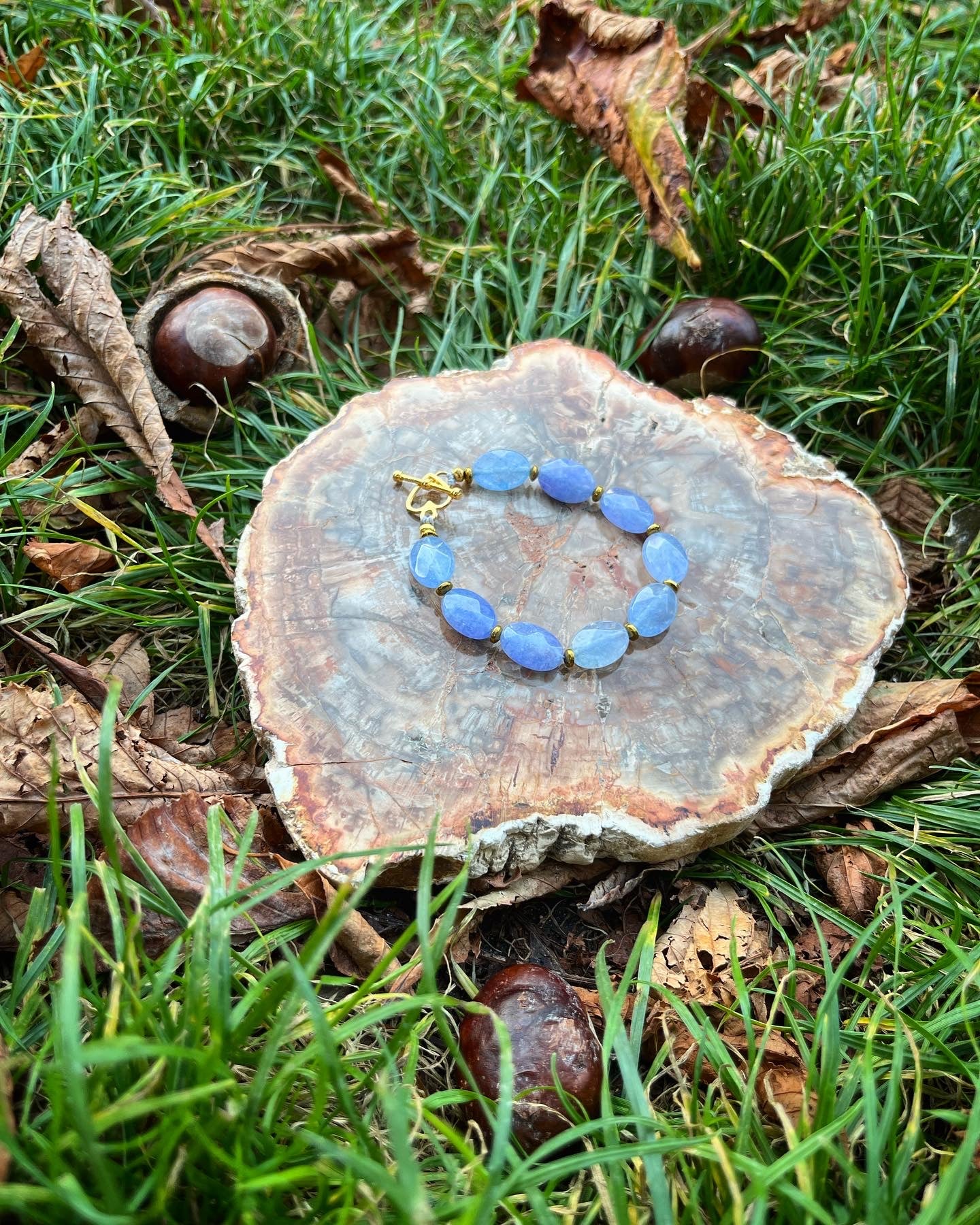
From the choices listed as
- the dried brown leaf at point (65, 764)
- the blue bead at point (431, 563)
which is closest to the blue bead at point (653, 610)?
the blue bead at point (431, 563)

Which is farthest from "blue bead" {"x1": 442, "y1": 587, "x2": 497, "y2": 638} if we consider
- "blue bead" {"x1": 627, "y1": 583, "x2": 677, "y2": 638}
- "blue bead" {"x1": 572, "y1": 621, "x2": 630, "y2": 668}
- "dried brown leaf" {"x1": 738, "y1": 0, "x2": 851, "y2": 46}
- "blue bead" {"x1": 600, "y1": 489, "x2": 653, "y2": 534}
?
"dried brown leaf" {"x1": 738, "y1": 0, "x2": 851, "y2": 46}

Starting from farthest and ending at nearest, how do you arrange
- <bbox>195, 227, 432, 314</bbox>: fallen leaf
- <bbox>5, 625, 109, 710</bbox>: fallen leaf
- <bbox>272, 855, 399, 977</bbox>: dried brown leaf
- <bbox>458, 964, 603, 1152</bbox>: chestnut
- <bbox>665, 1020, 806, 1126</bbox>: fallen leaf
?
1. <bbox>195, 227, 432, 314</bbox>: fallen leaf
2. <bbox>5, 625, 109, 710</bbox>: fallen leaf
3. <bbox>272, 855, 399, 977</bbox>: dried brown leaf
4. <bbox>665, 1020, 806, 1126</bbox>: fallen leaf
5. <bbox>458, 964, 603, 1152</bbox>: chestnut

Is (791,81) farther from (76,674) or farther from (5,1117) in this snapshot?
(5,1117)

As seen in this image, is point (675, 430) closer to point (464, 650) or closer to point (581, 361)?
point (581, 361)

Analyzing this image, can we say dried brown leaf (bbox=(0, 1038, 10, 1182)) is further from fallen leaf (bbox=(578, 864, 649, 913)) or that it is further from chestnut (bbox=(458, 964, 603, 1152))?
fallen leaf (bbox=(578, 864, 649, 913))

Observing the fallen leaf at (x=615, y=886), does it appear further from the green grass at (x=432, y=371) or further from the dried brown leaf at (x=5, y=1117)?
the dried brown leaf at (x=5, y=1117)

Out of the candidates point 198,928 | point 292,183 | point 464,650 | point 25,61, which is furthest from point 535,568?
point 25,61

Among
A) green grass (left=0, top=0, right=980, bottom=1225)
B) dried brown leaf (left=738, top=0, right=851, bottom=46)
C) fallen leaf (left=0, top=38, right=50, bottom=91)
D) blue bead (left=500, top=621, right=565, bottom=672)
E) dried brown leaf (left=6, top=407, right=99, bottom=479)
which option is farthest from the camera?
dried brown leaf (left=738, top=0, right=851, bottom=46)

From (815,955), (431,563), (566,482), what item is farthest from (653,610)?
(815,955)
